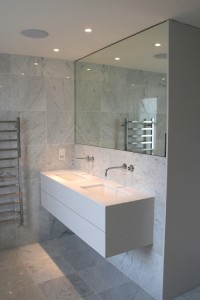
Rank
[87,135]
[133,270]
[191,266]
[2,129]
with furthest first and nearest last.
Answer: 1. [87,135]
2. [2,129]
3. [133,270]
4. [191,266]

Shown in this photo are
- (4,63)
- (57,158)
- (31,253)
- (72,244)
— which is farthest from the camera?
(57,158)

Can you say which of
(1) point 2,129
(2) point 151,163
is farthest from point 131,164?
(1) point 2,129

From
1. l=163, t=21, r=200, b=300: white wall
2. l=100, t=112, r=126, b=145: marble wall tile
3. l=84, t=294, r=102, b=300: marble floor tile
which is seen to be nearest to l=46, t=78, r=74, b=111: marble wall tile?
l=100, t=112, r=126, b=145: marble wall tile

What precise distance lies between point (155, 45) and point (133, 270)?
2126 millimetres

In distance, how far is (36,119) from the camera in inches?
136

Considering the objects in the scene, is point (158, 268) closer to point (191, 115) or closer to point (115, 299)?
point (115, 299)

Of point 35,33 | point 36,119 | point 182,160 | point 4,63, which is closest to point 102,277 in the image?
point 182,160

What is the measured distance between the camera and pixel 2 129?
129 inches

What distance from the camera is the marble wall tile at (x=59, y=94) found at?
351cm

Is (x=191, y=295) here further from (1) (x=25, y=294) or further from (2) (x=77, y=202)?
(1) (x=25, y=294)

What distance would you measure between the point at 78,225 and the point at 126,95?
1440 mm

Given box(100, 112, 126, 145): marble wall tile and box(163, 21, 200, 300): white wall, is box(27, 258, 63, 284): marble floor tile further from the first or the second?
box(100, 112, 126, 145): marble wall tile

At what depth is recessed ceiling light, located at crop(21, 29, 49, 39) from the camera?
246 centimetres

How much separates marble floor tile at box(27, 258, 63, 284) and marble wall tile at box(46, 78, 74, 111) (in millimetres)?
1838
